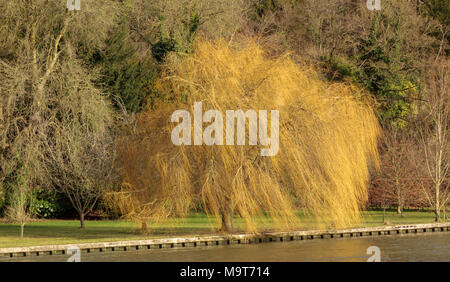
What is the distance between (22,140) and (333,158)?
43.2 feet

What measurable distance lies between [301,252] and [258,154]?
363 cm

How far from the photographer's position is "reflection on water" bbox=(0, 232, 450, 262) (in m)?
24.0

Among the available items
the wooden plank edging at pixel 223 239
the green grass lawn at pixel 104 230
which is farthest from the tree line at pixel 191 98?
the wooden plank edging at pixel 223 239

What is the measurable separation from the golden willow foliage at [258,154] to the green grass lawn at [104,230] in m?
1.72

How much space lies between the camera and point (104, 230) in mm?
31625

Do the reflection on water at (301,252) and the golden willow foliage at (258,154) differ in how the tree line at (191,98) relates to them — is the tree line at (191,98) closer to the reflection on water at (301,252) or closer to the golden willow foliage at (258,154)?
the golden willow foliage at (258,154)

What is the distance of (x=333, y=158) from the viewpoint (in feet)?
88.2

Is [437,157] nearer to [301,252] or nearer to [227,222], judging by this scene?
[227,222]

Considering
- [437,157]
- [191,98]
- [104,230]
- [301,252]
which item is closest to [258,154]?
[191,98]

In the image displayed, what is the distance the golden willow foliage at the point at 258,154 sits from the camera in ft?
87.5

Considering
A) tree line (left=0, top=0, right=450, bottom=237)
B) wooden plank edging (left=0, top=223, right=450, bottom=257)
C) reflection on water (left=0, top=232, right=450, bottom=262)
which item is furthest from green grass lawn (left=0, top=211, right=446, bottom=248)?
reflection on water (left=0, top=232, right=450, bottom=262)

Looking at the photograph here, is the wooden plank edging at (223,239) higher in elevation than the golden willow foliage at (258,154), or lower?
lower
